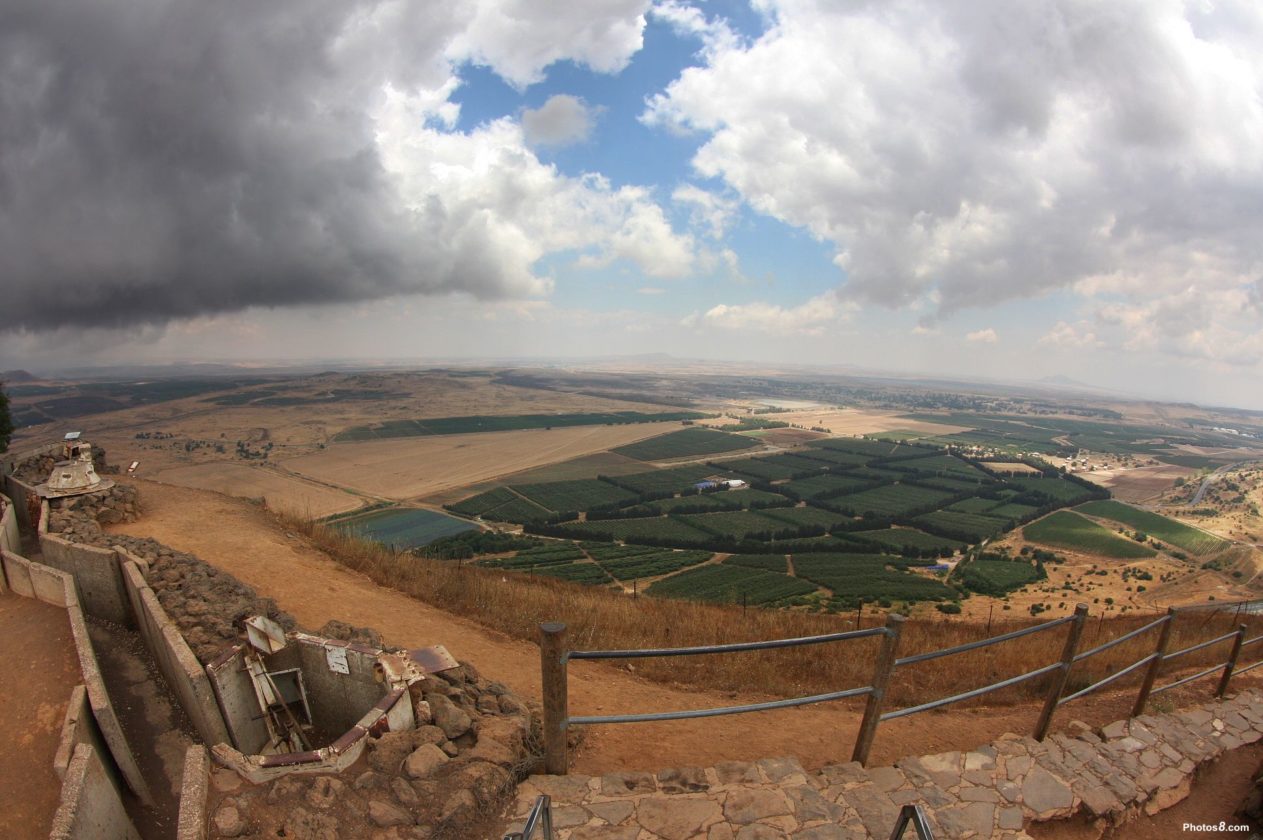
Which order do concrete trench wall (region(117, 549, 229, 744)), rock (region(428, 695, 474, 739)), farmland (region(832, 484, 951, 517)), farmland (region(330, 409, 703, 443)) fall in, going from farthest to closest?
farmland (region(330, 409, 703, 443)) < farmland (region(832, 484, 951, 517)) < concrete trench wall (region(117, 549, 229, 744)) < rock (region(428, 695, 474, 739))

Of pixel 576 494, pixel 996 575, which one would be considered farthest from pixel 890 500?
pixel 576 494

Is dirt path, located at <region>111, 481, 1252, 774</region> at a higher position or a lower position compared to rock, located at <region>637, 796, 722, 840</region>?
lower

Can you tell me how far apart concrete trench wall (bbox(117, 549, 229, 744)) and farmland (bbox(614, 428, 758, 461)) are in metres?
75.1

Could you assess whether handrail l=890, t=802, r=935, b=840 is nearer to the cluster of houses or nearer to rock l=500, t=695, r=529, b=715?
rock l=500, t=695, r=529, b=715

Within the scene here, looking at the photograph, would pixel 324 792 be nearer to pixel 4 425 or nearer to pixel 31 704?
pixel 31 704

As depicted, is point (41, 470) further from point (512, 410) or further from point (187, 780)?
point (512, 410)

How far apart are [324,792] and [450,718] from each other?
0.96m

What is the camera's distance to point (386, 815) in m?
3.46

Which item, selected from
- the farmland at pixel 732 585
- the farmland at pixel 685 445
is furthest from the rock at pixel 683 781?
the farmland at pixel 685 445

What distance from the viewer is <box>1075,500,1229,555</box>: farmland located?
46250 mm

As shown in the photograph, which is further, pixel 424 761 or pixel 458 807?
pixel 424 761

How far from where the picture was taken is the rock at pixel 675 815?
3.59 meters

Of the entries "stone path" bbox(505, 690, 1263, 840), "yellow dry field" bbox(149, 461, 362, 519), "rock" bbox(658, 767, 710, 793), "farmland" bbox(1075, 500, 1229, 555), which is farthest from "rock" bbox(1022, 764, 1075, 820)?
"farmland" bbox(1075, 500, 1229, 555)

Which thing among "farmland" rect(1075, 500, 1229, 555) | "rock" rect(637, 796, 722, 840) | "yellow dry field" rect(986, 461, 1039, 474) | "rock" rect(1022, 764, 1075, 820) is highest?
"rock" rect(637, 796, 722, 840)
